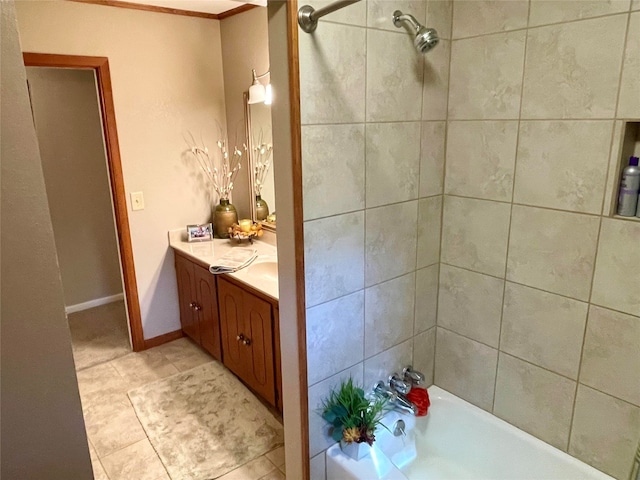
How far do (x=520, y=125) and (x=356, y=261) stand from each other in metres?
0.77

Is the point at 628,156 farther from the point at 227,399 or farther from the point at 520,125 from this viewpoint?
the point at 227,399

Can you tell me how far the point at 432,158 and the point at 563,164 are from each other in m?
0.48

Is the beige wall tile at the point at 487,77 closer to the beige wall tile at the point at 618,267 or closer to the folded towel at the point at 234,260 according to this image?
the beige wall tile at the point at 618,267

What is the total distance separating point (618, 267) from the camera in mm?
1426

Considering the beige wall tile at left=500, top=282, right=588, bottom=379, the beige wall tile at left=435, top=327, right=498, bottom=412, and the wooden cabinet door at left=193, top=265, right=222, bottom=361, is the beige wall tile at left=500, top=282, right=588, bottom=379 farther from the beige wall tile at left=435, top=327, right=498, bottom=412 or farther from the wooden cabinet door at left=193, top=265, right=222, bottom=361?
the wooden cabinet door at left=193, top=265, right=222, bottom=361

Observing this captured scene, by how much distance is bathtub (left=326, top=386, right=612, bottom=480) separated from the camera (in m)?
1.63

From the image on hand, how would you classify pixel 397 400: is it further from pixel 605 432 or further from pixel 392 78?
pixel 392 78

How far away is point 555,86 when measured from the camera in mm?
1472

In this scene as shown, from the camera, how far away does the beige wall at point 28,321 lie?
78cm

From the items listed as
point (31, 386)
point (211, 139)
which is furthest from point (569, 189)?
point (211, 139)

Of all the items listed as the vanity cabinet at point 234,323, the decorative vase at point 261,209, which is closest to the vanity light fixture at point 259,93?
the decorative vase at point 261,209

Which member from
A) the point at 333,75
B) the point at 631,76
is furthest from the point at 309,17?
the point at 631,76

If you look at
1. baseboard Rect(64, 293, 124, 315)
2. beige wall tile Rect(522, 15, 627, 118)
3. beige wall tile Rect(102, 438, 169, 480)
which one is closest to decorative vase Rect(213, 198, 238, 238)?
beige wall tile Rect(102, 438, 169, 480)

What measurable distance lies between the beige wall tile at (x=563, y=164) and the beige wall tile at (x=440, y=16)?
49cm
